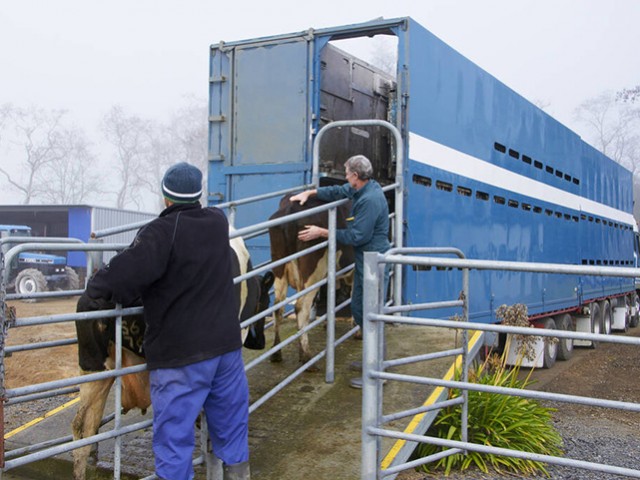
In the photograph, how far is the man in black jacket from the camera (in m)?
2.91

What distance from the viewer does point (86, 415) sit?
3463 mm

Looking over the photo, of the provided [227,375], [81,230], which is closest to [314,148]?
[227,375]

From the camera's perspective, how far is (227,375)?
3.20 meters

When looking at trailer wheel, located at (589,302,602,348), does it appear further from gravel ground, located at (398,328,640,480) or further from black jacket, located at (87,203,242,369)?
black jacket, located at (87,203,242,369)

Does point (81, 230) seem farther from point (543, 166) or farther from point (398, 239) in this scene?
point (398, 239)

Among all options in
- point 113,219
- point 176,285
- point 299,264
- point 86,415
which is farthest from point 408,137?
point 113,219

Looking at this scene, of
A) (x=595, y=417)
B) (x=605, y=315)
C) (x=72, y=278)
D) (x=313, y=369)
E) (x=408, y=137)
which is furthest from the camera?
(x=72, y=278)

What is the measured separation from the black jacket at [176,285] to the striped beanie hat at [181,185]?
0.15ft

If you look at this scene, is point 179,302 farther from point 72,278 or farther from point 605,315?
point 72,278

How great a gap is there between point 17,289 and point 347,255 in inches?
626

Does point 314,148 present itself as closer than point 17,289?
Yes

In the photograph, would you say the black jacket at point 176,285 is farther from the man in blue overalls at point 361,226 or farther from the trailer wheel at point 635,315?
the trailer wheel at point 635,315

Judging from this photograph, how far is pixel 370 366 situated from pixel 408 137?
3.85 m

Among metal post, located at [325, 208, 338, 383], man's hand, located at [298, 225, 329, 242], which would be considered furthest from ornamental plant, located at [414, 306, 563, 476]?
man's hand, located at [298, 225, 329, 242]
